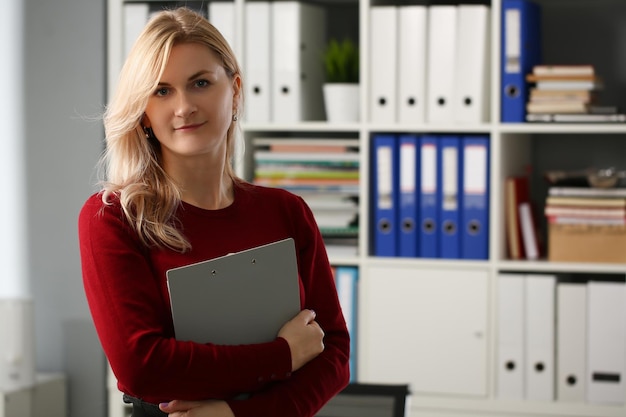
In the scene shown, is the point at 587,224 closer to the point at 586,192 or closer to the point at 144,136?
the point at 586,192

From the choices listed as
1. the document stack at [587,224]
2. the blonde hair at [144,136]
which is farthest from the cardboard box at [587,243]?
the blonde hair at [144,136]

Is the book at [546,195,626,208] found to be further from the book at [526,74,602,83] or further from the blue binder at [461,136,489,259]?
the book at [526,74,602,83]

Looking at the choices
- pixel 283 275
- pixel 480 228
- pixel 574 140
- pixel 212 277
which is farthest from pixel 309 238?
pixel 574 140

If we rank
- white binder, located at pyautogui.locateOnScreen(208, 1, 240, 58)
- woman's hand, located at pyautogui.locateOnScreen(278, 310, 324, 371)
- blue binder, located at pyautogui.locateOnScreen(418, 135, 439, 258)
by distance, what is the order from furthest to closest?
white binder, located at pyautogui.locateOnScreen(208, 1, 240, 58)
blue binder, located at pyautogui.locateOnScreen(418, 135, 439, 258)
woman's hand, located at pyautogui.locateOnScreen(278, 310, 324, 371)

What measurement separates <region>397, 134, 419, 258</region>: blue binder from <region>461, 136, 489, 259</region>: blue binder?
0.15 metres

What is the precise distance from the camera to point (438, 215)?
10.1 feet

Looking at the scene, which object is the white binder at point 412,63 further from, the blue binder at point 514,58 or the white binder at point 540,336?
the white binder at point 540,336

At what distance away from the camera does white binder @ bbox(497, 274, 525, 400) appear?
3.02 metres

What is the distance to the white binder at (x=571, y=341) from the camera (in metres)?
2.99

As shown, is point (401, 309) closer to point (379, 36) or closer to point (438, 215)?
point (438, 215)

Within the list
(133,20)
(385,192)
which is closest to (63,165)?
(133,20)

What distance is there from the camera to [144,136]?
59.8 inches

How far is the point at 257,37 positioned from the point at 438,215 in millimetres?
827

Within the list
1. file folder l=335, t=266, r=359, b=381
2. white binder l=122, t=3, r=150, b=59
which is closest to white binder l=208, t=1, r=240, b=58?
white binder l=122, t=3, r=150, b=59
